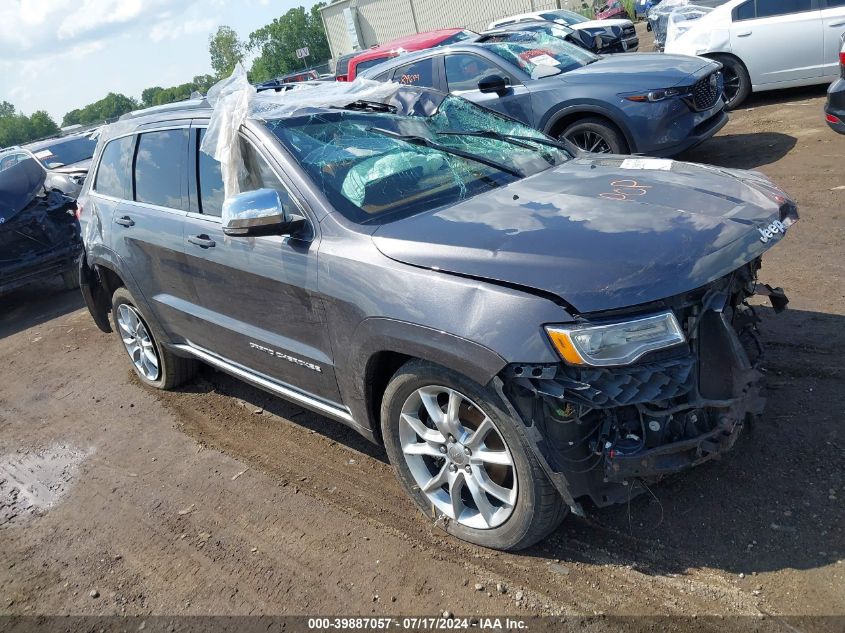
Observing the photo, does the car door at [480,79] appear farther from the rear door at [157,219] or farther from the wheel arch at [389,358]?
the wheel arch at [389,358]

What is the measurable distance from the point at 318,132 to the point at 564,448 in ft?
6.93

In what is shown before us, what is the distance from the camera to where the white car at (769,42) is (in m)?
9.69

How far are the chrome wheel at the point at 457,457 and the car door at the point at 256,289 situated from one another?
0.55m

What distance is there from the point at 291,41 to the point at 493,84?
92266 mm

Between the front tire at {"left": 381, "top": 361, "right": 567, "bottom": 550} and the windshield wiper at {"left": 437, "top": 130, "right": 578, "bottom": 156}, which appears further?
the windshield wiper at {"left": 437, "top": 130, "right": 578, "bottom": 156}

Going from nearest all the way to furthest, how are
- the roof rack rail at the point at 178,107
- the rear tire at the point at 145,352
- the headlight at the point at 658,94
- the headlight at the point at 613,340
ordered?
the headlight at the point at 613,340
the roof rack rail at the point at 178,107
the rear tire at the point at 145,352
the headlight at the point at 658,94

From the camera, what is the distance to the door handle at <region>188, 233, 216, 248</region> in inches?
159

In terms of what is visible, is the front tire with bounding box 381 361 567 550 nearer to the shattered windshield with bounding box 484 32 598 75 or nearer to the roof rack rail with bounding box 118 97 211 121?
the roof rack rail with bounding box 118 97 211 121

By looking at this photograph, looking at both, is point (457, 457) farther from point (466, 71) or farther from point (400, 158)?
point (466, 71)

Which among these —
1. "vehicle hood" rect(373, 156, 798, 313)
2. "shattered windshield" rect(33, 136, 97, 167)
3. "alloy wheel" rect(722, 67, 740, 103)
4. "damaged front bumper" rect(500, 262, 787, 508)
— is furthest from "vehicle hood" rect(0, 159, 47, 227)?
"alloy wheel" rect(722, 67, 740, 103)

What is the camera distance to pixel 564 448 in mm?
2697

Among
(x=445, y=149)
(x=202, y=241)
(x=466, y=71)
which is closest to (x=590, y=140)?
(x=466, y=71)

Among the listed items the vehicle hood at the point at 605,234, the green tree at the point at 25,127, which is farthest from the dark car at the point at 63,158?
the green tree at the point at 25,127

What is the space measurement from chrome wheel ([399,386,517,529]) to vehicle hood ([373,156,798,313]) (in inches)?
22.8
